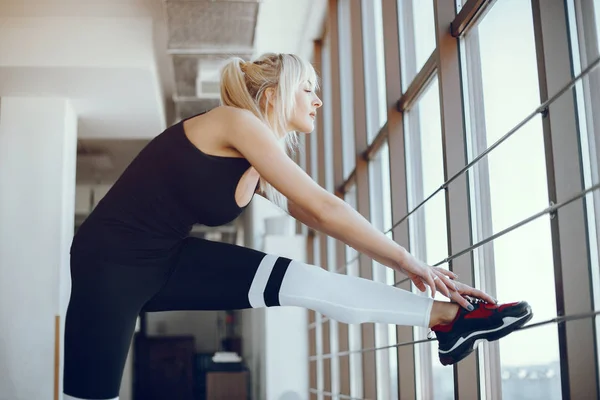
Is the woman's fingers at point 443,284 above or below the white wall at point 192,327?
below

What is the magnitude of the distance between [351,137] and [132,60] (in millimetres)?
1519

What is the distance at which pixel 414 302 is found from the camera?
63.9 inches

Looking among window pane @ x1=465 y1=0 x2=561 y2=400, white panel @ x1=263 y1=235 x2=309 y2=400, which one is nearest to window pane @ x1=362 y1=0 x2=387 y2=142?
window pane @ x1=465 y1=0 x2=561 y2=400

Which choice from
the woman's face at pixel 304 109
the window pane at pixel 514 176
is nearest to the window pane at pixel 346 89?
the window pane at pixel 514 176

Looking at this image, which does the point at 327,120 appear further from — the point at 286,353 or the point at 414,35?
the point at 414,35

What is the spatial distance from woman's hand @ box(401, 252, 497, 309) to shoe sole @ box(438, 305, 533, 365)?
0.23 ft

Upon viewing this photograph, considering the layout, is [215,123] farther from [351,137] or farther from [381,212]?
[351,137]

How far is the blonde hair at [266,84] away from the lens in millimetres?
1807

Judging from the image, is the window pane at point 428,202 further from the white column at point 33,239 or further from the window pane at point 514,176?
the white column at point 33,239

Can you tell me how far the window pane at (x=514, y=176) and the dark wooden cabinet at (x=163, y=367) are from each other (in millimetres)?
7609

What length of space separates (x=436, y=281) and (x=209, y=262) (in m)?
0.52

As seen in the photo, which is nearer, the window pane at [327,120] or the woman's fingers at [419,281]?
the woman's fingers at [419,281]

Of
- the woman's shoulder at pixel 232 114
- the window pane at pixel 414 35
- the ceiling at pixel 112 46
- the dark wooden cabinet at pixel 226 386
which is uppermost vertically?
the ceiling at pixel 112 46

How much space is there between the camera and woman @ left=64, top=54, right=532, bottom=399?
1628mm
